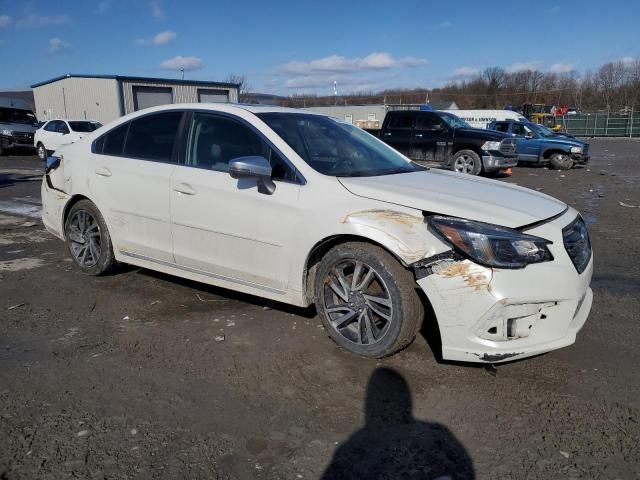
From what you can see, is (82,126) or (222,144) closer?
(222,144)

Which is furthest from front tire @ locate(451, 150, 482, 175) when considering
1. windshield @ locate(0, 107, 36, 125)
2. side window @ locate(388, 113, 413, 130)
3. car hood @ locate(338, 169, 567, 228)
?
windshield @ locate(0, 107, 36, 125)

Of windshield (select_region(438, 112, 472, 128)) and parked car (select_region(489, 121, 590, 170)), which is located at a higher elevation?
windshield (select_region(438, 112, 472, 128))

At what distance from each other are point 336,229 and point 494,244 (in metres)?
1.00

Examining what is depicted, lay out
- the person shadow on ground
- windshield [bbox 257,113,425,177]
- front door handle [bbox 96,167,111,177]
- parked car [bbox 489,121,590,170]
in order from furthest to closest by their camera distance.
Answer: parked car [bbox 489,121,590,170], front door handle [bbox 96,167,111,177], windshield [bbox 257,113,425,177], the person shadow on ground

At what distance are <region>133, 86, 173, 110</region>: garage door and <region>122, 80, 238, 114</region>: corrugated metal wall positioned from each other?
24 cm

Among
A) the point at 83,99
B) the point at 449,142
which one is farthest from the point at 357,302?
the point at 83,99

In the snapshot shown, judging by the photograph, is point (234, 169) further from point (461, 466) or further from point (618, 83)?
point (618, 83)

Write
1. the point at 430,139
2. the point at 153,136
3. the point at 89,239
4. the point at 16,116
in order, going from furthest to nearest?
the point at 16,116 → the point at 430,139 → the point at 89,239 → the point at 153,136

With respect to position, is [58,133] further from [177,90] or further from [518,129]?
[518,129]

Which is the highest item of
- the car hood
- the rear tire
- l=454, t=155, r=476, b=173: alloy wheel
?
the car hood

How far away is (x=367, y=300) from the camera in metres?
3.49

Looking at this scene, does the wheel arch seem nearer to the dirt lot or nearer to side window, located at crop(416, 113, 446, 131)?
the dirt lot

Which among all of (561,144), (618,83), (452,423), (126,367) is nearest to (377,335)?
(452,423)

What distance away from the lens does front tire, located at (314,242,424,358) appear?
130 inches
